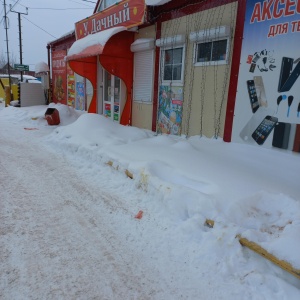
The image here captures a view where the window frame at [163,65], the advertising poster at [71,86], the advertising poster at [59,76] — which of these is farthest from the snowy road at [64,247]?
the advertising poster at [59,76]

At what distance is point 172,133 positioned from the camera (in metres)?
7.12

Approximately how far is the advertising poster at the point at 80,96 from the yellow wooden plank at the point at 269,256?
36.1ft

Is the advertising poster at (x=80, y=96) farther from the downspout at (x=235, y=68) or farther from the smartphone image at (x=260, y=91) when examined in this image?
the smartphone image at (x=260, y=91)

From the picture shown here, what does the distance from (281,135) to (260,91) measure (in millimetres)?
871

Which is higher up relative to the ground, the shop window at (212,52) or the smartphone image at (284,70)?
the shop window at (212,52)

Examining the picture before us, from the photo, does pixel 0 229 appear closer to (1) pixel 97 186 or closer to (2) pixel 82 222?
(2) pixel 82 222

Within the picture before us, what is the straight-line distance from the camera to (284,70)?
14.6 feet

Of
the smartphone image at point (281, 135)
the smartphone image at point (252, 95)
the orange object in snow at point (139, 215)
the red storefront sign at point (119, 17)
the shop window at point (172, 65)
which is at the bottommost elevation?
the orange object in snow at point (139, 215)

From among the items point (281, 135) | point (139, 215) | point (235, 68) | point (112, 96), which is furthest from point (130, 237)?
point (112, 96)

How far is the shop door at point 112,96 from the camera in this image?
948 cm

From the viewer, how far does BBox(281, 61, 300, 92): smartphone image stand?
14.0 feet

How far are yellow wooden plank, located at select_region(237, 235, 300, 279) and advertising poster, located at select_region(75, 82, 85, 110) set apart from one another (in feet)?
36.1

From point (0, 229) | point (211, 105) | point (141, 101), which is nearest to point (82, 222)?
point (0, 229)

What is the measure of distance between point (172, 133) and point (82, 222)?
4343mm
